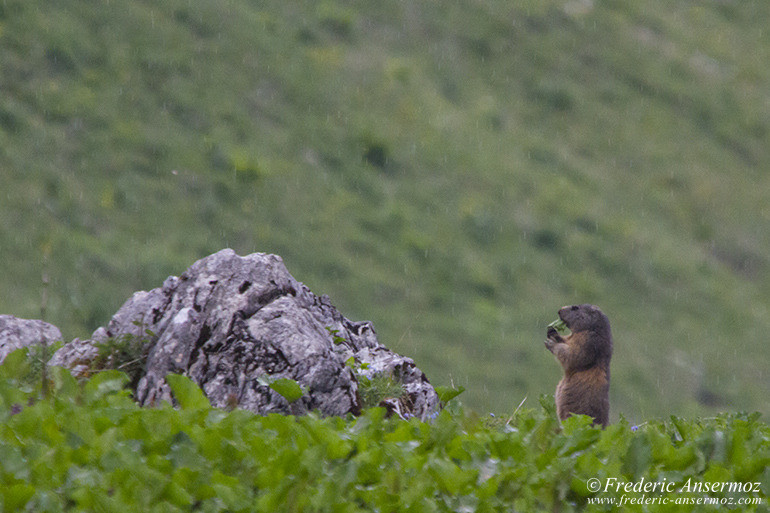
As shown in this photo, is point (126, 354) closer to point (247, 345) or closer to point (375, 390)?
point (247, 345)

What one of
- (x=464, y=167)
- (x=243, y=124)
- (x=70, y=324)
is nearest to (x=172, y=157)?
(x=243, y=124)

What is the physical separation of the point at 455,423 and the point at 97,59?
54.9 feet

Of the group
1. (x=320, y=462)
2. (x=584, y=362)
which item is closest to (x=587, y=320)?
(x=584, y=362)

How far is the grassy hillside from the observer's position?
1705 centimetres

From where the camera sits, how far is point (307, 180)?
19.7 metres

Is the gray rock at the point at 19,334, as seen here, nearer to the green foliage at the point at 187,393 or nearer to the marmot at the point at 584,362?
the green foliage at the point at 187,393

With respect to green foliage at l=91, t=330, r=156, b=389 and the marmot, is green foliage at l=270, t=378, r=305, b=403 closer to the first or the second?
green foliage at l=91, t=330, r=156, b=389

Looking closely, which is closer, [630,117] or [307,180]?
[307,180]

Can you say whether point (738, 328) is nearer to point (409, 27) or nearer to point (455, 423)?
point (409, 27)

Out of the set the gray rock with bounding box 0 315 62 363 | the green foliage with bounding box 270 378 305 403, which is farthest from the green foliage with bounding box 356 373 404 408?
the gray rock with bounding box 0 315 62 363

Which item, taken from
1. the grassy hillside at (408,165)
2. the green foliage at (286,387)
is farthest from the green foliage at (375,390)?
the grassy hillside at (408,165)

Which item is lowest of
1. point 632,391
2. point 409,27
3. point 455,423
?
point 455,423

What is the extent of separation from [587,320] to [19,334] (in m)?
5.67

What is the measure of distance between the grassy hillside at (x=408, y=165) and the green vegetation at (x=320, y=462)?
9.76 m
